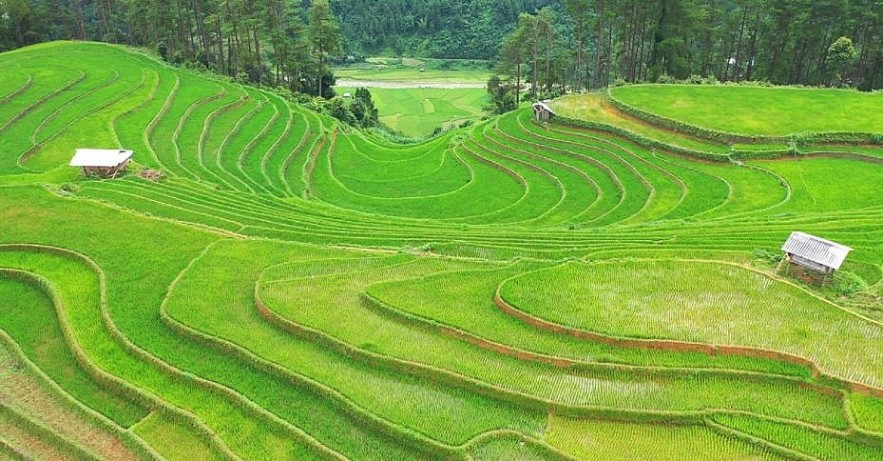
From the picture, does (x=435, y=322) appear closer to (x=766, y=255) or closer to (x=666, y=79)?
(x=766, y=255)

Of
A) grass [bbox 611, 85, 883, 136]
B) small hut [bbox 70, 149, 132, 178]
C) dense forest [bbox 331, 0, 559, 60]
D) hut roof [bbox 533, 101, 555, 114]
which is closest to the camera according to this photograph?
small hut [bbox 70, 149, 132, 178]

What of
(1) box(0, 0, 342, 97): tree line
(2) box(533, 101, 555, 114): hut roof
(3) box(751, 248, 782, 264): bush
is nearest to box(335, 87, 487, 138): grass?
(1) box(0, 0, 342, 97): tree line

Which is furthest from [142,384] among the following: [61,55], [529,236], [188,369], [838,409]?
[61,55]

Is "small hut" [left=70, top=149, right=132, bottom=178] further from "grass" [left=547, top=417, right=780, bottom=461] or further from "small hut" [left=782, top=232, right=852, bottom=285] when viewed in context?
"small hut" [left=782, top=232, right=852, bottom=285]

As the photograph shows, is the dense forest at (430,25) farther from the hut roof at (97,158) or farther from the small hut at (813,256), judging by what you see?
the small hut at (813,256)

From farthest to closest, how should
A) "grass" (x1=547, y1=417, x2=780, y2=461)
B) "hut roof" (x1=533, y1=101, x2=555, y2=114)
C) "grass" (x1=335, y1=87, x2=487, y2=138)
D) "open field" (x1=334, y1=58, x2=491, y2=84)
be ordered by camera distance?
"open field" (x1=334, y1=58, x2=491, y2=84)
"grass" (x1=335, y1=87, x2=487, y2=138)
"hut roof" (x1=533, y1=101, x2=555, y2=114)
"grass" (x1=547, y1=417, x2=780, y2=461)

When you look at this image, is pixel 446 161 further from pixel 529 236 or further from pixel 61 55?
pixel 61 55

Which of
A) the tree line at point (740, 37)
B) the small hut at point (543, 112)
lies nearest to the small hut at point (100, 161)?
the small hut at point (543, 112)
